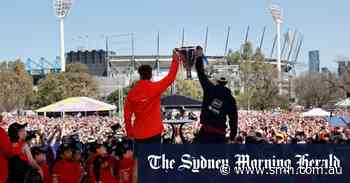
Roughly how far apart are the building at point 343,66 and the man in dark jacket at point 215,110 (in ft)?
233

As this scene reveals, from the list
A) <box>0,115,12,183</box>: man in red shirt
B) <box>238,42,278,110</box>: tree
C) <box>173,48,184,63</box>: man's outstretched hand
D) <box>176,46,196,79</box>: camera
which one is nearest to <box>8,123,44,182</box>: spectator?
<box>0,115,12,183</box>: man in red shirt

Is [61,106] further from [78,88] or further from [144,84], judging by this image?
[78,88]

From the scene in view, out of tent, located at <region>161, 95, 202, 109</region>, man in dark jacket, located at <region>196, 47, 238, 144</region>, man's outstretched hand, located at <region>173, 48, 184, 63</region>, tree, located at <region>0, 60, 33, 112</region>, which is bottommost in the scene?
tree, located at <region>0, 60, 33, 112</region>

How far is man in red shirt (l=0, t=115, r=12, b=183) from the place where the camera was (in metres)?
6.92

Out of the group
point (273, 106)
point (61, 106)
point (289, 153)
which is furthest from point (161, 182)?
point (273, 106)

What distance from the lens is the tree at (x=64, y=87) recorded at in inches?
3526

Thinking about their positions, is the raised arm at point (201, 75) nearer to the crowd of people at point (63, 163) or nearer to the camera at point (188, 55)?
the camera at point (188, 55)

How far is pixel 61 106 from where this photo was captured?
24.5 metres

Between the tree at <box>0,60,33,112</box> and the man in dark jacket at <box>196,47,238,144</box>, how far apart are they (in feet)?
268

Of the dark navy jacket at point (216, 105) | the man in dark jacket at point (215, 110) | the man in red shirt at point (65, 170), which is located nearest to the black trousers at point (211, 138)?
the man in dark jacket at point (215, 110)

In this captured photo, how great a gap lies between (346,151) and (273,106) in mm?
77489

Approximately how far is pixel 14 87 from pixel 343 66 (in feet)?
151

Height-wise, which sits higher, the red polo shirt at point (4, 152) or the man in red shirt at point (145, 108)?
the man in red shirt at point (145, 108)

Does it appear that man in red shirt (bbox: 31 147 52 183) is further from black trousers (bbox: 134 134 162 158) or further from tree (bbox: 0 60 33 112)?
tree (bbox: 0 60 33 112)
